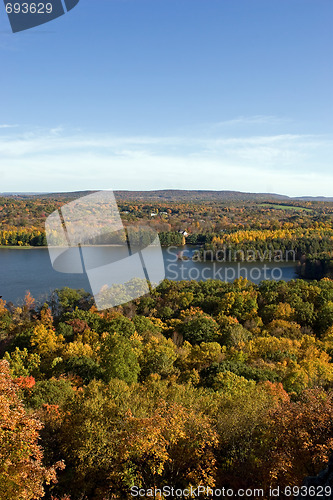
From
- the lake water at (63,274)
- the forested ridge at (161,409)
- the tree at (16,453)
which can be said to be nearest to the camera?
the tree at (16,453)

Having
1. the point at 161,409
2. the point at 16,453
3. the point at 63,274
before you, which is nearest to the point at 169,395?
the point at 161,409

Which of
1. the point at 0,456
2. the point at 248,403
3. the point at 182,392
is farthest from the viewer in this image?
the point at 182,392

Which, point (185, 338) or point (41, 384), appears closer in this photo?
point (41, 384)

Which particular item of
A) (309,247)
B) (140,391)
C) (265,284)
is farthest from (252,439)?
(309,247)

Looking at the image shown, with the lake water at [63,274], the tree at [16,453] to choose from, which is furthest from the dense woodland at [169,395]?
the lake water at [63,274]

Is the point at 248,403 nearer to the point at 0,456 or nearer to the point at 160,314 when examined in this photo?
the point at 0,456

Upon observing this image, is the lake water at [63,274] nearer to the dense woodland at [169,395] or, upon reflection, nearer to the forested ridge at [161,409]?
the dense woodland at [169,395]

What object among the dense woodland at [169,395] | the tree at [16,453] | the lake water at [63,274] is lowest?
the lake water at [63,274]
